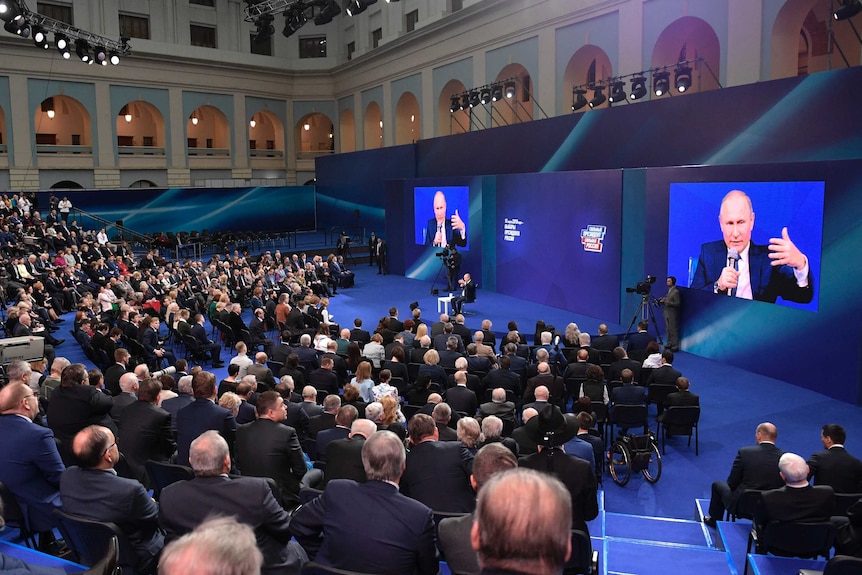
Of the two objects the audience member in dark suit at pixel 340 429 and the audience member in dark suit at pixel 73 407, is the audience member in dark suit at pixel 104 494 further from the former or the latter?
the audience member in dark suit at pixel 73 407

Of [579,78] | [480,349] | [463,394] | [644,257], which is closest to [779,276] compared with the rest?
[644,257]

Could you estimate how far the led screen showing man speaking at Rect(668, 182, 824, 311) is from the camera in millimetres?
10477

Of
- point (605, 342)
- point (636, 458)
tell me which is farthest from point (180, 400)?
point (605, 342)

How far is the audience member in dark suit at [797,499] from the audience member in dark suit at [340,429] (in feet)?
10.5

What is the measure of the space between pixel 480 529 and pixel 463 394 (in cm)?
610

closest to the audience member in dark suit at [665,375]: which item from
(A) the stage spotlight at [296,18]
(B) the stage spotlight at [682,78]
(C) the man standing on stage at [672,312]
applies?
(C) the man standing on stage at [672,312]

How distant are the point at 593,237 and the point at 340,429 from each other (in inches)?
448

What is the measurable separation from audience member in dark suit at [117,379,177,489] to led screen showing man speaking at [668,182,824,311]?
9.50 m

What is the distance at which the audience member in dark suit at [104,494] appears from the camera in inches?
152

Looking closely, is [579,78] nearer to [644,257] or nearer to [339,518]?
[644,257]

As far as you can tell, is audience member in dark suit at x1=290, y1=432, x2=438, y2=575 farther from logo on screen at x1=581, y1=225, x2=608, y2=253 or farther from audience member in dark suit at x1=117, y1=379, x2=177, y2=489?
logo on screen at x1=581, y1=225, x2=608, y2=253

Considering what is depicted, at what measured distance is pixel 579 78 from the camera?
2291cm

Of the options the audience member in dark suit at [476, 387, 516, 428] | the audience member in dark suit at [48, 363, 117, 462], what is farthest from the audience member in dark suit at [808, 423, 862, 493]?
the audience member in dark suit at [48, 363, 117, 462]

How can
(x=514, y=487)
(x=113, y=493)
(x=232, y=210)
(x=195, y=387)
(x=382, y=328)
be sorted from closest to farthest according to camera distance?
1. (x=514, y=487)
2. (x=113, y=493)
3. (x=195, y=387)
4. (x=382, y=328)
5. (x=232, y=210)
